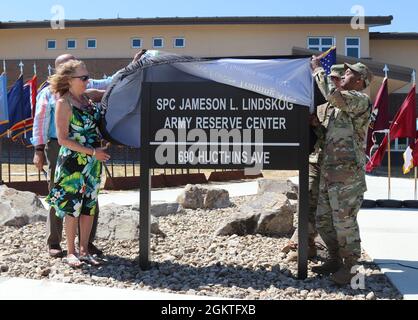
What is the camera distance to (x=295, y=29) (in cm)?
2638

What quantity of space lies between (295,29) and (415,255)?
882 inches

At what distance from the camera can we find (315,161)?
4.71 meters

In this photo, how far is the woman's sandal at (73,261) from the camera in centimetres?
459

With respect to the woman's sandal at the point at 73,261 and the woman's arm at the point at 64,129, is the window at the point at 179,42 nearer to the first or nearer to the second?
the woman's arm at the point at 64,129

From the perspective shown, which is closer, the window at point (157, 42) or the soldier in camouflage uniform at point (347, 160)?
the soldier in camouflage uniform at point (347, 160)

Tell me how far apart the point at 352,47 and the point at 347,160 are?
23.7m

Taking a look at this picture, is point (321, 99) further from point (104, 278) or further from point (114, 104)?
point (104, 278)

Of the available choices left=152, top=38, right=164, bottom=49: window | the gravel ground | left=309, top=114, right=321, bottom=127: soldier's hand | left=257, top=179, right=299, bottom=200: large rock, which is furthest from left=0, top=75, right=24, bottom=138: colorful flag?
left=152, top=38, right=164, bottom=49: window

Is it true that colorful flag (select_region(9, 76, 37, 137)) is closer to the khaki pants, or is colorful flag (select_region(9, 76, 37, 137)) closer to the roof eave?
the khaki pants

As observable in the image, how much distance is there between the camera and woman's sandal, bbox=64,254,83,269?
4586mm

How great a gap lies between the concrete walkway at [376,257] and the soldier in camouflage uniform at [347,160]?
1.78 feet

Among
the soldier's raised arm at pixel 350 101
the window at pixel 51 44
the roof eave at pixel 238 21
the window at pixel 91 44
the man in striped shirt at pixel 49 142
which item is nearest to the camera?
the soldier's raised arm at pixel 350 101

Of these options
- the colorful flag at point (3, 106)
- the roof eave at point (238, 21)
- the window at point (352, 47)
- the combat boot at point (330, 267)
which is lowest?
the combat boot at point (330, 267)

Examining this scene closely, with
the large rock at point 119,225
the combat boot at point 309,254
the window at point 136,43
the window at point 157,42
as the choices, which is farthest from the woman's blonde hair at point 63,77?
the window at point 136,43
